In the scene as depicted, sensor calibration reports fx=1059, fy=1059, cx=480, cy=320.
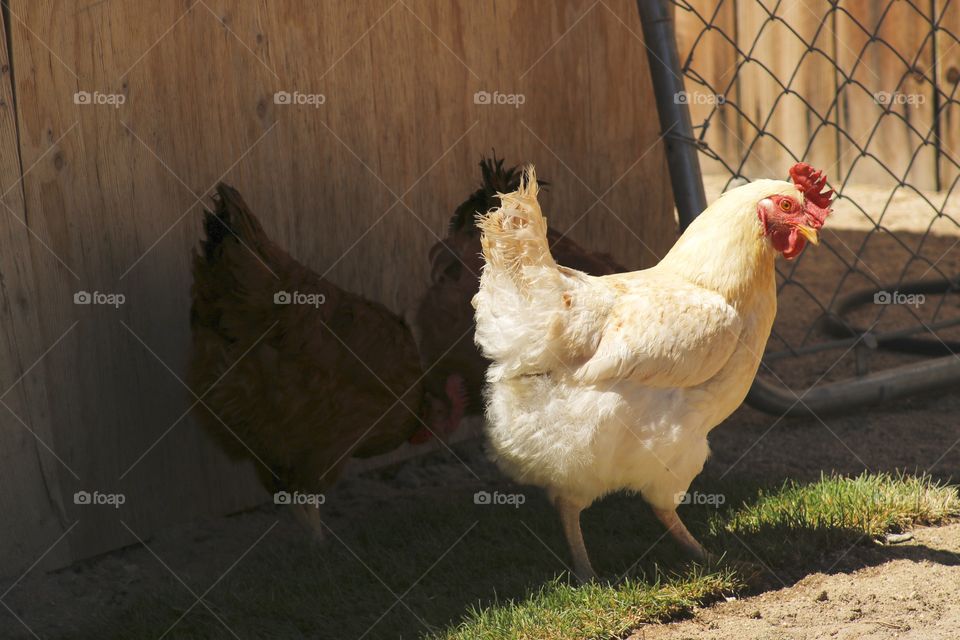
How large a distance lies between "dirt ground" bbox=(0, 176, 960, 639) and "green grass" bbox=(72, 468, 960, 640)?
101mm

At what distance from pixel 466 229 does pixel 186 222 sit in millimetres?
1066

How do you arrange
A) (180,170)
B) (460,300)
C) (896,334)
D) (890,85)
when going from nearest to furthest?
(180,170), (460,300), (896,334), (890,85)

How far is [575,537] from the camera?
135 inches

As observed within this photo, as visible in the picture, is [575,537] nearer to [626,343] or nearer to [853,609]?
[626,343]

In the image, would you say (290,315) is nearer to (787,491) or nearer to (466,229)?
(466,229)

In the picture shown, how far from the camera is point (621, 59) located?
515 cm

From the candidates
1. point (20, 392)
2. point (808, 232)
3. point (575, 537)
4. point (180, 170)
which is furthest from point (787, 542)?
point (20, 392)

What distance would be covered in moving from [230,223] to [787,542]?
7.01ft

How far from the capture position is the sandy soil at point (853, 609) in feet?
9.95

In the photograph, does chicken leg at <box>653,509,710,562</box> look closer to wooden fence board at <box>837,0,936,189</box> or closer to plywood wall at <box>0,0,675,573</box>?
plywood wall at <box>0,0,675,573</box>

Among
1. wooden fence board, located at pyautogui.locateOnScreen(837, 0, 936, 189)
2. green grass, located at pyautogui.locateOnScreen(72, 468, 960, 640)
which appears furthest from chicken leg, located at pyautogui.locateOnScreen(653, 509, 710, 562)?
wooden fence board, located at pyautogui.locateOnScreen(837, 0, 936, 189)

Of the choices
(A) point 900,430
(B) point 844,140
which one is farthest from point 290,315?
(B) point 844,140

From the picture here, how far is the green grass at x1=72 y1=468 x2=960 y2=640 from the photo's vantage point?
320 centimetres

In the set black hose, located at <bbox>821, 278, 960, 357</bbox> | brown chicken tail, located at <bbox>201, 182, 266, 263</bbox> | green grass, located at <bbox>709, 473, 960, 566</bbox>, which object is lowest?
green grass, located at <bbox>709, 473, 960, 566</bbox>
